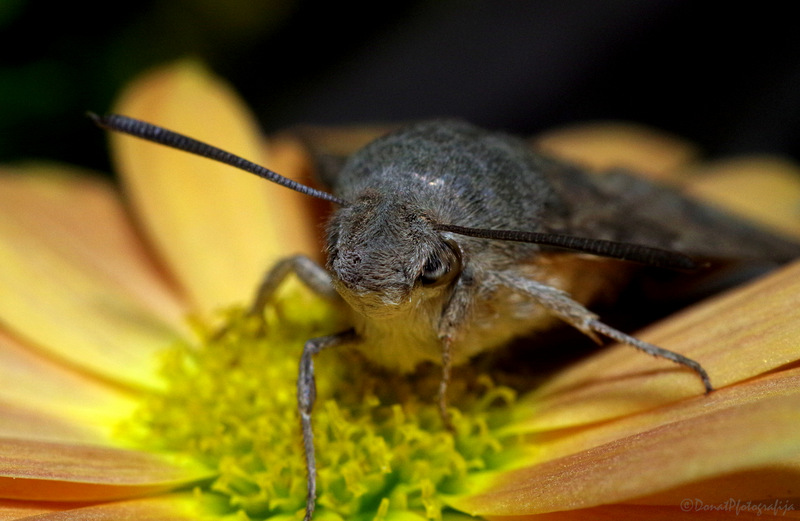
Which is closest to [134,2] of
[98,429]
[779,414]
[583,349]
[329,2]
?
[329,2]

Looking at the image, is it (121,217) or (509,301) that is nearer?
(509,301)

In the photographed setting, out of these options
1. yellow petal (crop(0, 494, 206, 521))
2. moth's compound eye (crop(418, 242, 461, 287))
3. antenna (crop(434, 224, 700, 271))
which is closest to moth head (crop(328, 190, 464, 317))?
moth's compound eye (crop(418, 242, 461, 287))

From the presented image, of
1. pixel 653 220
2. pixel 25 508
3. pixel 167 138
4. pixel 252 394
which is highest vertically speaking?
pixel 653 220

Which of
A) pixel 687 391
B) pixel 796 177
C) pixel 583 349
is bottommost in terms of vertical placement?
pixel 687 391

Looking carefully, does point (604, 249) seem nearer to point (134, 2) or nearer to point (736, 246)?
point (736, 246)

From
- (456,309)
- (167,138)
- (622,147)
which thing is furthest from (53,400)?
(622,147)

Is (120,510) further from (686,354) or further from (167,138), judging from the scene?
(686,354)
